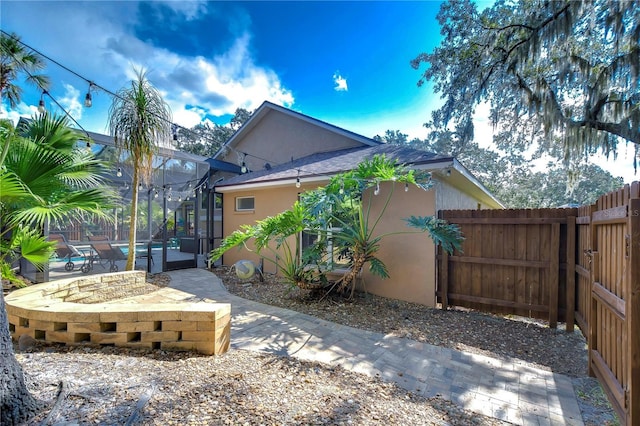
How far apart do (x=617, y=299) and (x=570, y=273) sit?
2.58 m

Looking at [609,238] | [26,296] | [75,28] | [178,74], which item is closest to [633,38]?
[609,238]

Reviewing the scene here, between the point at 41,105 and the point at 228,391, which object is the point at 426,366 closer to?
the point at 228,391

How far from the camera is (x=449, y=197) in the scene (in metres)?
6.88

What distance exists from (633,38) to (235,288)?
11.1 meters

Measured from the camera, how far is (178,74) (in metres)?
7.12

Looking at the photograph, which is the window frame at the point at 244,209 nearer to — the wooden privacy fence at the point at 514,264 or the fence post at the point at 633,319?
the wooden privacy fence at the point at 514,264

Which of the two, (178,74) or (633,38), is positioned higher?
(633,38)

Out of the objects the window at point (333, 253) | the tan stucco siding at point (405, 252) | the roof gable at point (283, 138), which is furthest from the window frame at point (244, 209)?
the tan stucco siding at point (405, 252)

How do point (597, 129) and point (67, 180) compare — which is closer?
point (67, 180)

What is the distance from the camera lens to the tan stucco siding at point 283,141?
11398 mm

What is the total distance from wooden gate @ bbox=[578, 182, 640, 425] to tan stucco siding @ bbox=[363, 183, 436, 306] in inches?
107

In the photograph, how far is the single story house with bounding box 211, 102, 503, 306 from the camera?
5840 mm

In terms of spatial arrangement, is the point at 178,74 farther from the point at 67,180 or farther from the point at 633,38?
the point at 633,38

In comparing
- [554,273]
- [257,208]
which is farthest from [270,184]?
[554,273]
